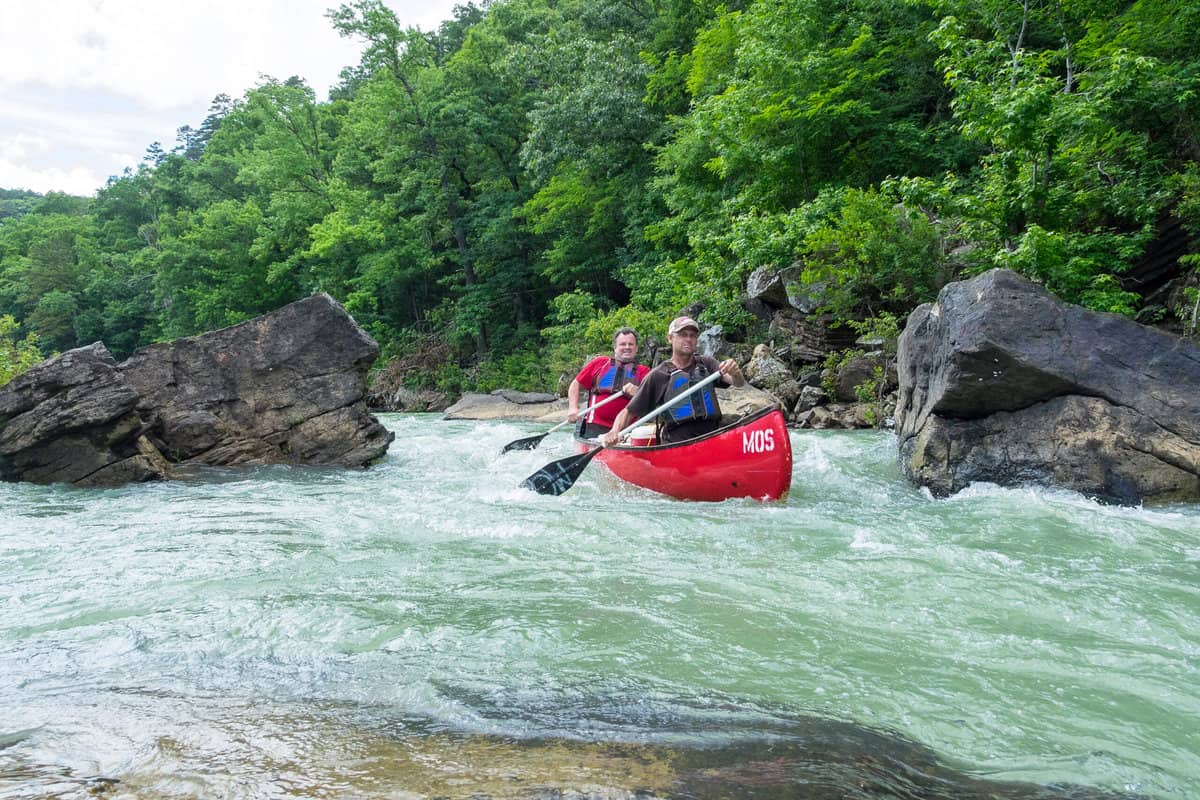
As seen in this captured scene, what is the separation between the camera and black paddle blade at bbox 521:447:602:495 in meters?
6.91

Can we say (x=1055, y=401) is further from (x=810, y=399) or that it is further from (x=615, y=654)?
(x=810, y=399)

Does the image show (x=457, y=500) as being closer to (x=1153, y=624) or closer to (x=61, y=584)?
(x=61, y=584)

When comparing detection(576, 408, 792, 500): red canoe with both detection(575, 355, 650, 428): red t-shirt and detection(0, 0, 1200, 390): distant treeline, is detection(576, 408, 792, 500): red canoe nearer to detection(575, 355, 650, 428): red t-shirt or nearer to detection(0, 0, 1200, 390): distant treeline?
detection(575, 355, 650, 428): red t-shirt

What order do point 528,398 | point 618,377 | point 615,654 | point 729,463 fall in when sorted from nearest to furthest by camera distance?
point 615,654 → point 729,463 → point 618,377 → point 528,398

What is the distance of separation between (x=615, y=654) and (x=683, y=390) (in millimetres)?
4076

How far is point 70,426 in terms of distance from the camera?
26.3ft

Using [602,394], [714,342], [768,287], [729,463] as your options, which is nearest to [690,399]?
[729,463]

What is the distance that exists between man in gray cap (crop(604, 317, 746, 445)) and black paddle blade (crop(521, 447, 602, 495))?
0.33m

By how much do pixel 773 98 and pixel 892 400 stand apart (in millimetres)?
7603

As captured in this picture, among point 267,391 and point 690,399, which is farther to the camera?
point 267,391

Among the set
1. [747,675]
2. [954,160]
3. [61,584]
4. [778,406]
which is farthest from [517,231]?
[747,675]

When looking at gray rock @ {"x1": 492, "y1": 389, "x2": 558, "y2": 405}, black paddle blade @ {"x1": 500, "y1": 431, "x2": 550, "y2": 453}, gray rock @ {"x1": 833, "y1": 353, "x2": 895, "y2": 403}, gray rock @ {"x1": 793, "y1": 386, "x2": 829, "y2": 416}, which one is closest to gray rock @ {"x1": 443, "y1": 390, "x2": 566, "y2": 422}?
gray rock @ {"x1": 492, "y1": 389, "x2": 558, "y2": 405}

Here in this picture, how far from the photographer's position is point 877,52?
1547 cm

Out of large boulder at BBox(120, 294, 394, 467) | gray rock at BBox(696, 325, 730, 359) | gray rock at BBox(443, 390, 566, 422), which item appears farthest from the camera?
gray rock at BBox(443, 390, 566, 422)
